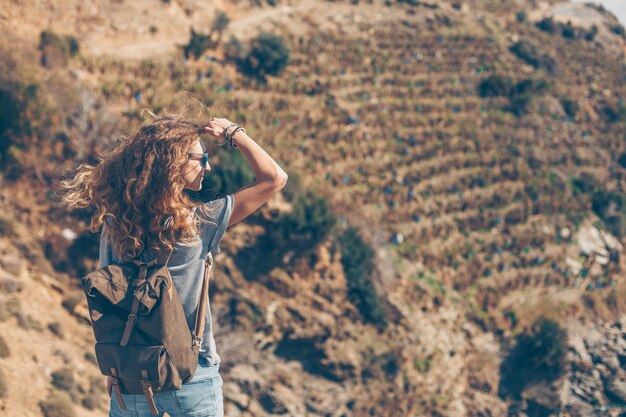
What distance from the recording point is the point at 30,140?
14547 millimetres

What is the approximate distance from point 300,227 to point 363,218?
351 centimetres

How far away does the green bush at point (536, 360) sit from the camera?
17.0 metres

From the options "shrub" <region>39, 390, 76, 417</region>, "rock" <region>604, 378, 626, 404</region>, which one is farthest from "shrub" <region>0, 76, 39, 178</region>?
"rock" <region>604, 378, 626, 404</region>

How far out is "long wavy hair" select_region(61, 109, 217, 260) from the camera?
2609 mm

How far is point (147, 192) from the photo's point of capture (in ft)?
8.64

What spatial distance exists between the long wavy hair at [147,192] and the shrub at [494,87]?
26.9 metres

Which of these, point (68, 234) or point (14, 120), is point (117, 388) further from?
point (14, 120)

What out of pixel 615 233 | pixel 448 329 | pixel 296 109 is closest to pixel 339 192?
pixel 296 109

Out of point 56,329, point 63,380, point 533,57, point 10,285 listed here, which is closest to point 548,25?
point 533,57

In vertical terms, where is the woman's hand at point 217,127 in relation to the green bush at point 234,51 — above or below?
above

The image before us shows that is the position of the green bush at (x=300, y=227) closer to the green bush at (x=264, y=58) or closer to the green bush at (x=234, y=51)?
the green bush at (x=264, y=58)

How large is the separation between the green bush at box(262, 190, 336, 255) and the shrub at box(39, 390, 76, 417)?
24.8 feet

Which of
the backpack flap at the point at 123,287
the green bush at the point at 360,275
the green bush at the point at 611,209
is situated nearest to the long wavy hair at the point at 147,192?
the backpack flap at the point at 123,287

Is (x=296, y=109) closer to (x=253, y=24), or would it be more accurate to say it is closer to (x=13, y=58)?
(x=253, y=24)
